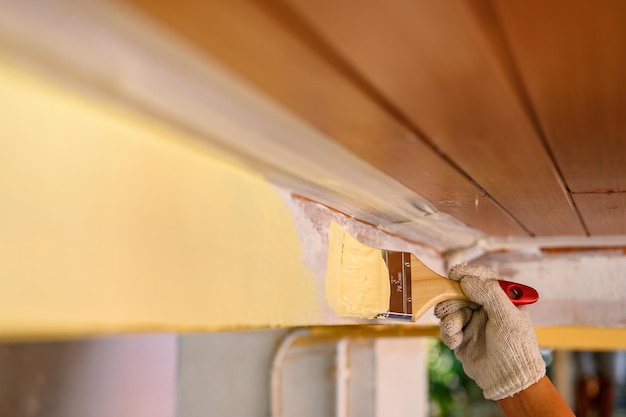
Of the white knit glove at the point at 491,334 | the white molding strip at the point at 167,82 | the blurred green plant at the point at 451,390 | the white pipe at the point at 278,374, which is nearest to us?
the white molding strip at the point at 167,82

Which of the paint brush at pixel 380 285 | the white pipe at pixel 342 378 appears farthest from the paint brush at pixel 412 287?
the white pipe at pixel 342 378

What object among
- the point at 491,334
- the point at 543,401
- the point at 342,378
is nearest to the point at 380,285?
the point at 491,334

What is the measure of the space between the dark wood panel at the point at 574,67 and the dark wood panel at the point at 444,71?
19mm

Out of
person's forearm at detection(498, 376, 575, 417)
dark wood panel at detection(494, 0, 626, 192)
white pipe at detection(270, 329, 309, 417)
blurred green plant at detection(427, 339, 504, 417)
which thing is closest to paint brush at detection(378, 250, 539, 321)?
person's forearm at detection(498, 376, 575, 417)

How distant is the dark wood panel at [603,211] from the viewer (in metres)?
1.07

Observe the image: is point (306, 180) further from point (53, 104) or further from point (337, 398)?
point (337, 398)

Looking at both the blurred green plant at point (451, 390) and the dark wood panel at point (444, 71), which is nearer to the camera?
the dark wood panel at point (444, 71)

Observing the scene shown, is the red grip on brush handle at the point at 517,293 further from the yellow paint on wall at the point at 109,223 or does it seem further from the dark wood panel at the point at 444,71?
the yellow paint on wall at the point at 109,223

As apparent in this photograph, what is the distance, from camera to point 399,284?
1103 millimetres

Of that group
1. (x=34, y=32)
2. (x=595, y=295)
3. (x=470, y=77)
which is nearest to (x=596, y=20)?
(x=470, y=77)

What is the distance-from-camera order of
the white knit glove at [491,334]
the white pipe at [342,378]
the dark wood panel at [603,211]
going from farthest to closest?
the white pipe at [342,378], the white knit glove at [491,334], the dark wood panel at [603,211]

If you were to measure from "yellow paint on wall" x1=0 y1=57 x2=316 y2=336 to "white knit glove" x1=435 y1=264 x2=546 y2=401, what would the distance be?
652mm

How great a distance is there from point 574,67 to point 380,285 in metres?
0.60

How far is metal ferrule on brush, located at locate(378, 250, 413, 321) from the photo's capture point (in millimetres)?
1085
